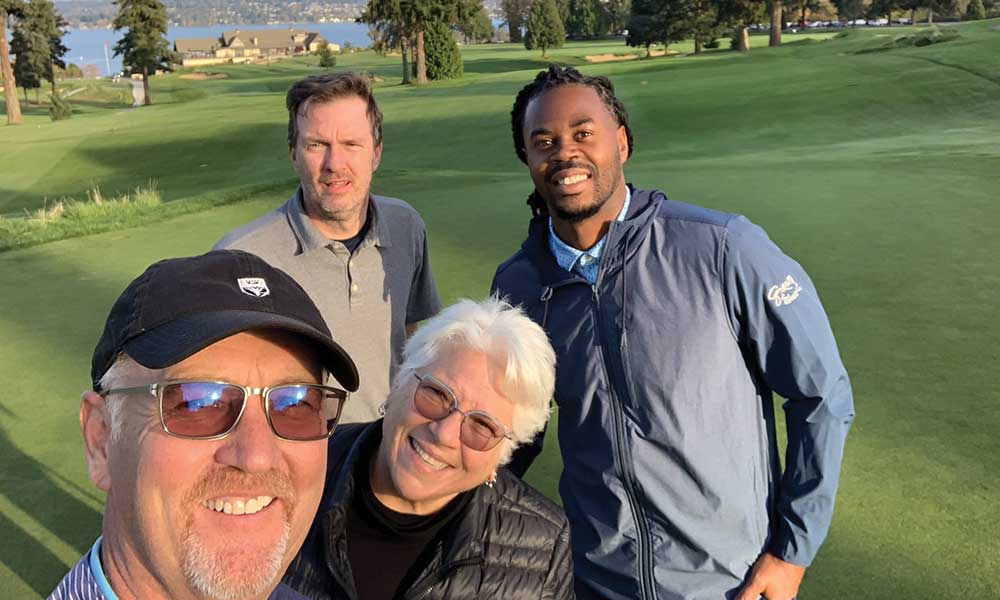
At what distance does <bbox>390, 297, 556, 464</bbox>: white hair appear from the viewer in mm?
2336

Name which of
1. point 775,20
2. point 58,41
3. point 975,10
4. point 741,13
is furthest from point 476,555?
point 975,10

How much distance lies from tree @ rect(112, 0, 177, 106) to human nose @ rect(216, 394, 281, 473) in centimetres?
4877

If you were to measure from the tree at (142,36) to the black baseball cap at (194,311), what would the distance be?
160ft

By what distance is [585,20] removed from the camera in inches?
3007

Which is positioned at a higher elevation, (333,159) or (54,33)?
(54,33)

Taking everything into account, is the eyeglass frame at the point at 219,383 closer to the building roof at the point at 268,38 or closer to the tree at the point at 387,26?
the tree at the point at 387,26

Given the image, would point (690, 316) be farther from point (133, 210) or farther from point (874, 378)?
point (133, 210)

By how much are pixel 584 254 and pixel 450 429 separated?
2.39 feet

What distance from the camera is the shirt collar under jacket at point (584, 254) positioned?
2.59 m

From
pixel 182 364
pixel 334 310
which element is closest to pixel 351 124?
pixel 334 310

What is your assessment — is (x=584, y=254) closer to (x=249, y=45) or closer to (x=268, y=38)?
(x=249, y=45)

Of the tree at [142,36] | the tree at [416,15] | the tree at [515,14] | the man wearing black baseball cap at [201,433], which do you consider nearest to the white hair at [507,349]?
the man wearing black baseball cap at [201,433]

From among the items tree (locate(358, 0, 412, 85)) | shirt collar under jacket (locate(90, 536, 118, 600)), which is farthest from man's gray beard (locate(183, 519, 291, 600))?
tree (locate(358, 0, 412, 85))

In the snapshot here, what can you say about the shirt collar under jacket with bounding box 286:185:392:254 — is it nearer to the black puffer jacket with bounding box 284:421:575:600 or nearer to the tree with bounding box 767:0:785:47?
the black puffer jacket with bounding box 284:421:575:600
